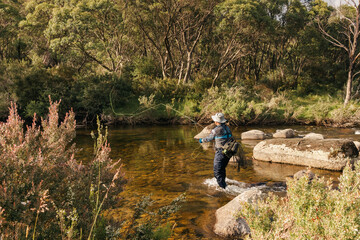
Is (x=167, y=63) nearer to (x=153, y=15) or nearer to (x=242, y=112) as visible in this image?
(x=153, y=15)

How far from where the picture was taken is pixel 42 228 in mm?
3564

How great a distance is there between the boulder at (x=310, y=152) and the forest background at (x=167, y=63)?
984 cm

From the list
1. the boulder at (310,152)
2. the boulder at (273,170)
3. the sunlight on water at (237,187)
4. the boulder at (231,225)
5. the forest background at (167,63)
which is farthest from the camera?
the forest background at (167,63)

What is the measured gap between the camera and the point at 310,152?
1174 cm

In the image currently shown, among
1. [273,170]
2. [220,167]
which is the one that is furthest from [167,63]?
[220,167]

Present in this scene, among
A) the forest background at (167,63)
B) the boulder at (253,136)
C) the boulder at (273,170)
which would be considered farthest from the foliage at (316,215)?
the forest background at (167,63)

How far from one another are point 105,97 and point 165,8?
35.4ft

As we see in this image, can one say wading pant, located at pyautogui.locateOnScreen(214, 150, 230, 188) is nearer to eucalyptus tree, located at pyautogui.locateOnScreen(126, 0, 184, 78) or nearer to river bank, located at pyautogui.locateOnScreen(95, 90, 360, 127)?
river bank, located at pyautogui.locateOnScreen(95, 90, 360, 127)

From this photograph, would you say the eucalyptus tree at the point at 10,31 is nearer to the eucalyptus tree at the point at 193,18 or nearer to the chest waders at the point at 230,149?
the eucalyptus tree at the point at 193,18

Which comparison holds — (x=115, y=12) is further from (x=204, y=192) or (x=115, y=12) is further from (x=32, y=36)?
(x=204, y=192)

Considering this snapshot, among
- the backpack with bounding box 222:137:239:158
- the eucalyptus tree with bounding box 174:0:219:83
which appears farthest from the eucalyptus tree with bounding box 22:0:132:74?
the backpack with bounding box 222:137:239:158

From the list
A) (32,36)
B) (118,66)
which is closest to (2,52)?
(32,36)

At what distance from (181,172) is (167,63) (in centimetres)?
2876

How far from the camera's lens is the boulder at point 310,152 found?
36.3ft
